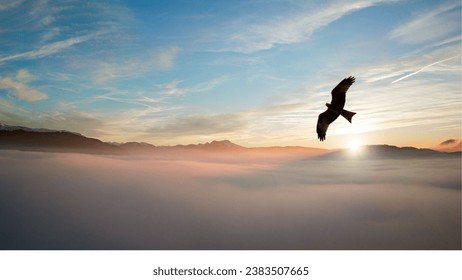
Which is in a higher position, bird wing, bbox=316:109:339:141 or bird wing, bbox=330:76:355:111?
bird wing, bbox=330:76:355:111

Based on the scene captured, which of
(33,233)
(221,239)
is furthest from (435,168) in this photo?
(33,233)

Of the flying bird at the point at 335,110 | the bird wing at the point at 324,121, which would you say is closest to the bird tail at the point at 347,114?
the flying bird at the point at 335,110

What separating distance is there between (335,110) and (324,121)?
30.3 inches

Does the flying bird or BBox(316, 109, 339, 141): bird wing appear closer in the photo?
the flying bird

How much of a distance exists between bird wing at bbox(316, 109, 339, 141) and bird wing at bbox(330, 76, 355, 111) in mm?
459

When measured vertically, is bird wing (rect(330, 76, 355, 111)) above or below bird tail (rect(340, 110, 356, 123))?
above

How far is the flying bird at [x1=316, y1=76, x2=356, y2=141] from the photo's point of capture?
12.8m

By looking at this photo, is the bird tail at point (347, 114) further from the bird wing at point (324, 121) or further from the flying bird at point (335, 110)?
the bird wing at point (324, 121)

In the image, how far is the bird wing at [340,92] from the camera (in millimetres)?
12781

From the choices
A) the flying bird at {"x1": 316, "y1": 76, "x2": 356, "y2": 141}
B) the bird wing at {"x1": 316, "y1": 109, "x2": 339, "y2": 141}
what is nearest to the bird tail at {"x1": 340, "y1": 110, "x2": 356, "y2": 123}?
the flying bird at {"x1": 316, "y1": 76, "x2": 356, "y2": 141}

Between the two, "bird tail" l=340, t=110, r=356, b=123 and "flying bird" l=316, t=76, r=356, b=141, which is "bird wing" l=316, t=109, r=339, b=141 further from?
"bird tail" l=340, t=110, r=356, b=123
